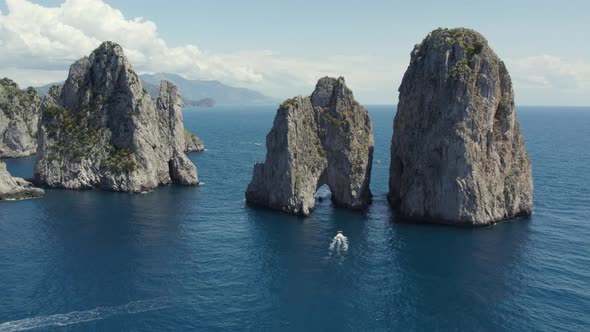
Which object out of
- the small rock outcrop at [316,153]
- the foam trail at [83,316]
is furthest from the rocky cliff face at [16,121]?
the foam trail at [83,316]

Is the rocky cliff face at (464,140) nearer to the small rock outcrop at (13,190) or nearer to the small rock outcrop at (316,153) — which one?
the small rock outcrop at (316,153)

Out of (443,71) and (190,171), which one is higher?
(443,71)

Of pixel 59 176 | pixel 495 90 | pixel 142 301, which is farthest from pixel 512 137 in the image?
pixel 59 176

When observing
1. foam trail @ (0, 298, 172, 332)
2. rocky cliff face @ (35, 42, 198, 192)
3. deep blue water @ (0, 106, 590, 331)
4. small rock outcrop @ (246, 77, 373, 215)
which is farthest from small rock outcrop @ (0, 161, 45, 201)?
foam trail @ (0, 298, 172, 332)

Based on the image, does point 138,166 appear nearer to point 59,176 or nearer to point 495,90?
point 59,176

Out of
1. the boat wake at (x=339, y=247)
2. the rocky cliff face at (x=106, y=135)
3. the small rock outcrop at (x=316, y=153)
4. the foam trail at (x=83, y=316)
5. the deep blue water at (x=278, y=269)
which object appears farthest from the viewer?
the rocky cliff face at (x=106, y=135)

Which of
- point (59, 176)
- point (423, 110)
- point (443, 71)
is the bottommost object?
point (59, 176)

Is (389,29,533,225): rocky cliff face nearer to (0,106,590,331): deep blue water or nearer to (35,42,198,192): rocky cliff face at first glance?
(0,106,590,331): deep blue water

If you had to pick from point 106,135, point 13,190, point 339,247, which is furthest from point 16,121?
point 339,247
